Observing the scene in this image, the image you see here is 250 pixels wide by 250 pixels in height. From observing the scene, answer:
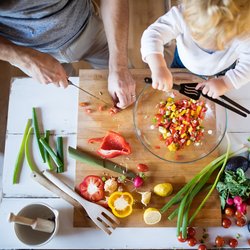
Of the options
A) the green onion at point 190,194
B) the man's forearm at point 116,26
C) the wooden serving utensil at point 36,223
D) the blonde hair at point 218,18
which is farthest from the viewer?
the man's forearm at point 116,26

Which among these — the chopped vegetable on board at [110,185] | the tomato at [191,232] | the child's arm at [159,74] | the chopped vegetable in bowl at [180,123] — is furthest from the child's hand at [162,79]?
A: the tomato at [191,232]

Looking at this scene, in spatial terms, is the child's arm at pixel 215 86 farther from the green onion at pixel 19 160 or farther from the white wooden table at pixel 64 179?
the green onion at pixel 19 160

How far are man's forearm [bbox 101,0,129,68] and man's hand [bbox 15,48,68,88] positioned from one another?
7.5 inches

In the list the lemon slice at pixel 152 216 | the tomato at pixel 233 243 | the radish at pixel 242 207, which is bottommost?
the tomato at pixel 233 243

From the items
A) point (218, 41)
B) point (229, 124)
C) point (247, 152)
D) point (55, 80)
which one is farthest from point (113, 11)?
point (247, 152)

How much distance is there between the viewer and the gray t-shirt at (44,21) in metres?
1.07

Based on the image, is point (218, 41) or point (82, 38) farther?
point (82, 38)

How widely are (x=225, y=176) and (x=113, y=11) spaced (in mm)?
700

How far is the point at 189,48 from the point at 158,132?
306 millimetres

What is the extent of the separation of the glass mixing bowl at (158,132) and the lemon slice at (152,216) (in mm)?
173

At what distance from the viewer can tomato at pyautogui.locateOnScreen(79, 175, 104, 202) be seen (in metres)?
1.09

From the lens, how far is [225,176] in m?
1.10

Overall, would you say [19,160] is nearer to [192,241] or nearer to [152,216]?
[152,216]

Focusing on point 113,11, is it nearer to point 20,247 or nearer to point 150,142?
point 150,142
